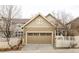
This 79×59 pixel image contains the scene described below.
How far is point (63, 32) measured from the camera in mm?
1669

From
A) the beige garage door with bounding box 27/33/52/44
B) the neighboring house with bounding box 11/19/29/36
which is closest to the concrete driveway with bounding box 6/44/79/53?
the beige garage door with bounding box 27/33/52/44

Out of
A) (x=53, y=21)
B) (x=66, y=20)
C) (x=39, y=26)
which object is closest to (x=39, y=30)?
(x=39, y=26)

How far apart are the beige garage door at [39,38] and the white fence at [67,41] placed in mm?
127

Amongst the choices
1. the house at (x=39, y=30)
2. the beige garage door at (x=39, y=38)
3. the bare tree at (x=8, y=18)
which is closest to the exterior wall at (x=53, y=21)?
the house at (x=39, y=30)

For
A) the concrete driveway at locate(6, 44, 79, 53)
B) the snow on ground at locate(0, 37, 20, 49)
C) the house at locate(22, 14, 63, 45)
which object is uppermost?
the house at locate(22, 14, 63, 45)

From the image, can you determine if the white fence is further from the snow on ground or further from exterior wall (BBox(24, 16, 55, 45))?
the snow on ground

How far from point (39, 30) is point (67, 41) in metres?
0.41

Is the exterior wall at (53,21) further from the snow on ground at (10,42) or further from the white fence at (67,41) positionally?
the snow on ground at (10,42)

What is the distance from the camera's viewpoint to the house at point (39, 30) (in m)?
1.63

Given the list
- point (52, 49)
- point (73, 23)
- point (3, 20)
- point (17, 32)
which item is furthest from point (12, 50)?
point (73, 23)

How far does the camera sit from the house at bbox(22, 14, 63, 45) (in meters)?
1.63
